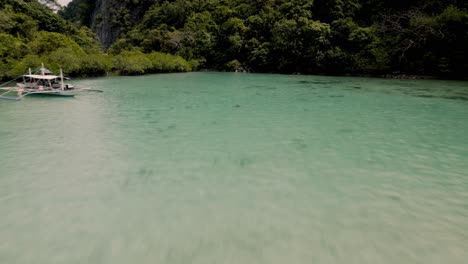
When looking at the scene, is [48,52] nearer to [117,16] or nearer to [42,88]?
[42,88]

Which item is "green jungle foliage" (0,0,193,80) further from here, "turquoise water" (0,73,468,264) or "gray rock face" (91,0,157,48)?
"gray rock face" (91,0,157,48)

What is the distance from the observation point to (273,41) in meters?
44.0

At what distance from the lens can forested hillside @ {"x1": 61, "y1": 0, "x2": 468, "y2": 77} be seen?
103 ft

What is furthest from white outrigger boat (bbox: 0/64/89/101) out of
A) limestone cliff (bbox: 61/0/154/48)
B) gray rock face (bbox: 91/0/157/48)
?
gray rock face (bbox: 91/0/157/48)

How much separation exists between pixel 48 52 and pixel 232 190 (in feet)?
106

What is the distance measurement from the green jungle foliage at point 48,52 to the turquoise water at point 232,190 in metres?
17.3

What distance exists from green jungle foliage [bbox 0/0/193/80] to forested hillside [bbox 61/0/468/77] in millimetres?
6452

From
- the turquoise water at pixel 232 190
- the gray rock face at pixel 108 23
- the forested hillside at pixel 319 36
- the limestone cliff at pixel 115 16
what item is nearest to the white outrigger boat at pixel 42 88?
the turquoise water at pixel 232 190

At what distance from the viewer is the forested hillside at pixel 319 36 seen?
31344 millimetres

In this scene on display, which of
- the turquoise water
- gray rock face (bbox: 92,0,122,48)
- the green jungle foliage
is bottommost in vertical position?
the turquoise water

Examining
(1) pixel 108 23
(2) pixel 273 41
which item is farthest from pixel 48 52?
(1) pixel 108 23

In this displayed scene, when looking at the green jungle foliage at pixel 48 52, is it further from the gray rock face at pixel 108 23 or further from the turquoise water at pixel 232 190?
the gray rock face at pixel 108 23

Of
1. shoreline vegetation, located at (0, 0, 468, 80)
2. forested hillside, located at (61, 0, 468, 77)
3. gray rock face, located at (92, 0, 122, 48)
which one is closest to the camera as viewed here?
shoreline vegetation, located at (0, 0, 468, 80)

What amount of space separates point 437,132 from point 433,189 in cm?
602
